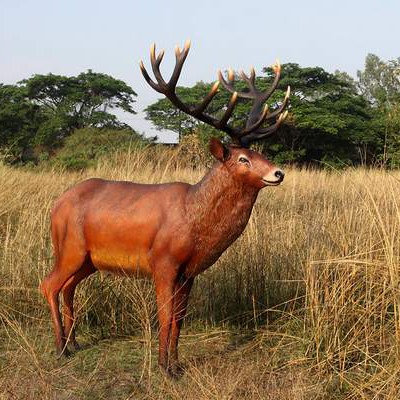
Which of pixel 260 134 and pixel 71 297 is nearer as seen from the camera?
pixel 260 134

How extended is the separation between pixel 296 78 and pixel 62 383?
22.7 metres

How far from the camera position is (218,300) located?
13.7ft

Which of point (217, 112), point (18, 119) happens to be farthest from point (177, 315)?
point (18, 119)

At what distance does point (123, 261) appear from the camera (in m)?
3.16

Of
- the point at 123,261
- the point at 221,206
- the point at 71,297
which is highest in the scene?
the point at 221,206

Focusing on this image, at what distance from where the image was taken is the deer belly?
10.2 feet

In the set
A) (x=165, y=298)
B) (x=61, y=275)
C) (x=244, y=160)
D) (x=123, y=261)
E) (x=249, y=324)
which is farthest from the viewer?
(x=249, y=324)

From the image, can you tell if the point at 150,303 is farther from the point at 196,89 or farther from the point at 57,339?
the point at 196,89

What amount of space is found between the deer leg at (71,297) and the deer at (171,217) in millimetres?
57

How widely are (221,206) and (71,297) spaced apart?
45.8 inches

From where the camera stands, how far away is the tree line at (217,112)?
21906 millimetres

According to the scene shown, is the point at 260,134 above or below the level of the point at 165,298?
above

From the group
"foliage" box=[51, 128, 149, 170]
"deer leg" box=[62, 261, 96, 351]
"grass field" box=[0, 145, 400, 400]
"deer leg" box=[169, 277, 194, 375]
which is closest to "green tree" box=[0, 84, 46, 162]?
"foliage" box=[51, 128, 149, 170]

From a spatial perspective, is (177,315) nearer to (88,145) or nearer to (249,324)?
(249,324)
